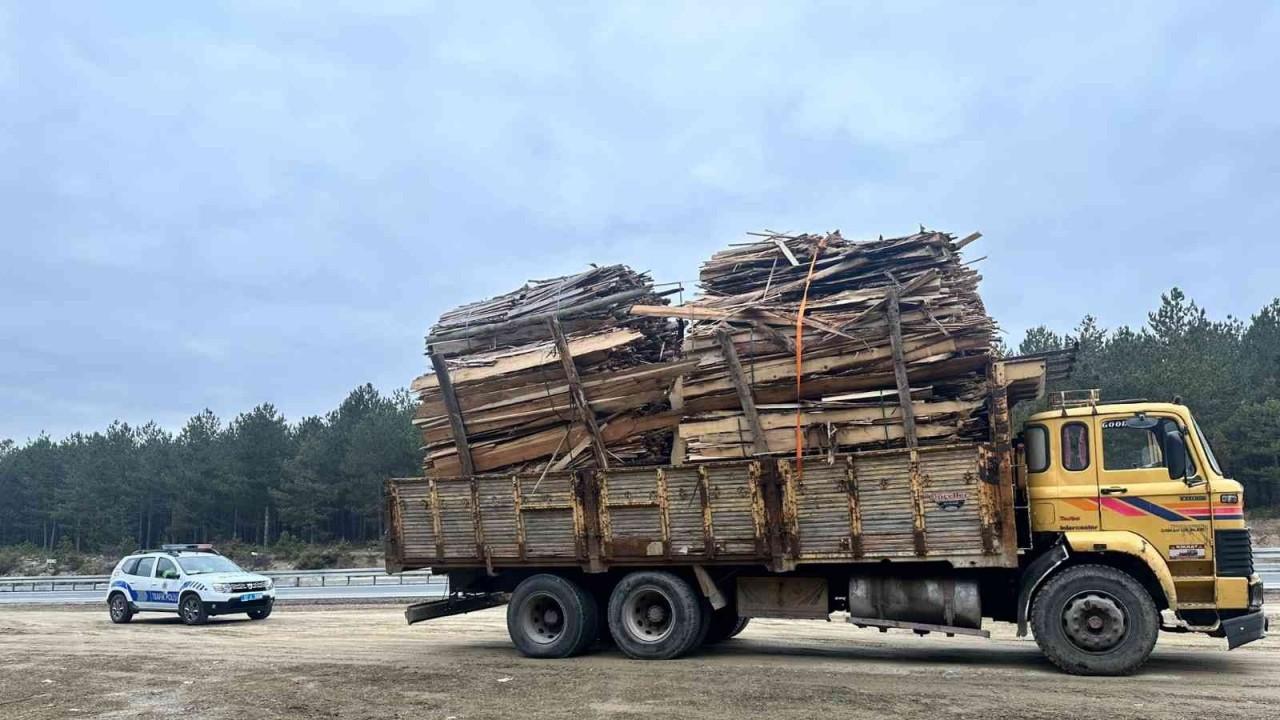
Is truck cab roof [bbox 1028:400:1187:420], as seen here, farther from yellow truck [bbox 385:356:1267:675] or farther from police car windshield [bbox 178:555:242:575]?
→ police car windshield [bbox 178:555:242:575]

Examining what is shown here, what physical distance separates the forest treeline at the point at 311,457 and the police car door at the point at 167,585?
92.3 ft

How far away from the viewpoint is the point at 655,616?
37.6ft

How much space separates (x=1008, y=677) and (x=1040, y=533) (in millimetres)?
1507

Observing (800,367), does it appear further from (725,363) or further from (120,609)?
(120,609)

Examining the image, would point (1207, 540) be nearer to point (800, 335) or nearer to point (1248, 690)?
point (1248, 690)

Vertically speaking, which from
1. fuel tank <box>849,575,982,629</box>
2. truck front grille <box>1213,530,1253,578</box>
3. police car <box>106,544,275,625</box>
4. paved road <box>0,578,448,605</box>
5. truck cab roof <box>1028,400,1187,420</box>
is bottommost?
paved road <box>0,578,448,605</box>

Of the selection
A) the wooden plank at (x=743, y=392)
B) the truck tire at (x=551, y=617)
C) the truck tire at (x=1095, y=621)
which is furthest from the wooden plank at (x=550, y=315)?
the truck tire at (x=1095, y=621)

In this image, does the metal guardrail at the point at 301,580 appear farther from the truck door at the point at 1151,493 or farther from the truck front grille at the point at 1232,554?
the truck front grille at the point at 1232,554

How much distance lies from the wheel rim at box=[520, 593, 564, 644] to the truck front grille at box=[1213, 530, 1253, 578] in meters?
7.07

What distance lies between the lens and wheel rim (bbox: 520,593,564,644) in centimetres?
1194

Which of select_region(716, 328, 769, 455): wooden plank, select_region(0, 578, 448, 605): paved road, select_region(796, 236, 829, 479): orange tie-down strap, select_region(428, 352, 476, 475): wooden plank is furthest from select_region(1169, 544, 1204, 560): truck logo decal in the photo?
select_region(0, 578, 448, 605): paved road

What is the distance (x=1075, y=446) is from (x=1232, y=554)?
1677 millimetres

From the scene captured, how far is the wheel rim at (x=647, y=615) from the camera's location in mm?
11367

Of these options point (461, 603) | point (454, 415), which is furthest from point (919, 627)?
point (454, 415)
